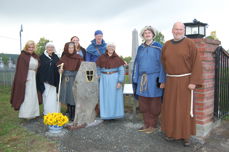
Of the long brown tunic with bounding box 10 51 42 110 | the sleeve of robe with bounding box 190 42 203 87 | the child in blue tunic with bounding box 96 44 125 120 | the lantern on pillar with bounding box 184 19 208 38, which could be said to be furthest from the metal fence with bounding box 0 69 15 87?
the sleeve of robe with bounding box 190 42 203 87

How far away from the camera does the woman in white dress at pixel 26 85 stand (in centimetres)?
505

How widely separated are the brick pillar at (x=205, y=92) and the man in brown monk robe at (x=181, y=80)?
1.44 feet

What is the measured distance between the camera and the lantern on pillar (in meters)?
4.18

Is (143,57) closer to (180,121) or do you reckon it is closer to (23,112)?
(180,121)

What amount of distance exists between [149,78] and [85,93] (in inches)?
55.5

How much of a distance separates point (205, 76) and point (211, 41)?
0.67m

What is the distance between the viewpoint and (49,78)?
5.09m

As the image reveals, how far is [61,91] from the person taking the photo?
505cm

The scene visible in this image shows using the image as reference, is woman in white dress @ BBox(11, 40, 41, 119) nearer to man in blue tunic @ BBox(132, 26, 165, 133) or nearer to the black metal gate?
man in blue tunic @ BBox(132, 26, 165, 133)

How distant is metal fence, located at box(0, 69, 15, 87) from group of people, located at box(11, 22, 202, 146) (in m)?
7.27

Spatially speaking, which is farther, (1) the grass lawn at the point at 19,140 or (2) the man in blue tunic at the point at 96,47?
(2) the man in blue tunic at the point at 96,47

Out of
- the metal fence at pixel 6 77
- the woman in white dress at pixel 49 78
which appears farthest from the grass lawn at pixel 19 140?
the metal fence at pixel 6 77

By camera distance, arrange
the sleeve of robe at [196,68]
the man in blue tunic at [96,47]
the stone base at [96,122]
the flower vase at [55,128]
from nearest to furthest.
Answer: the sleeve of robe at [196,68] → the flower vase at [55,128] → the stone base at [96,122] → the man in blue tunic at [96,47]

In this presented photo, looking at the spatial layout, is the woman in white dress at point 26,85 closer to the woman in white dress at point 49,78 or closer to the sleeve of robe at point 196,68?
the woman in white dress at point 49,78
